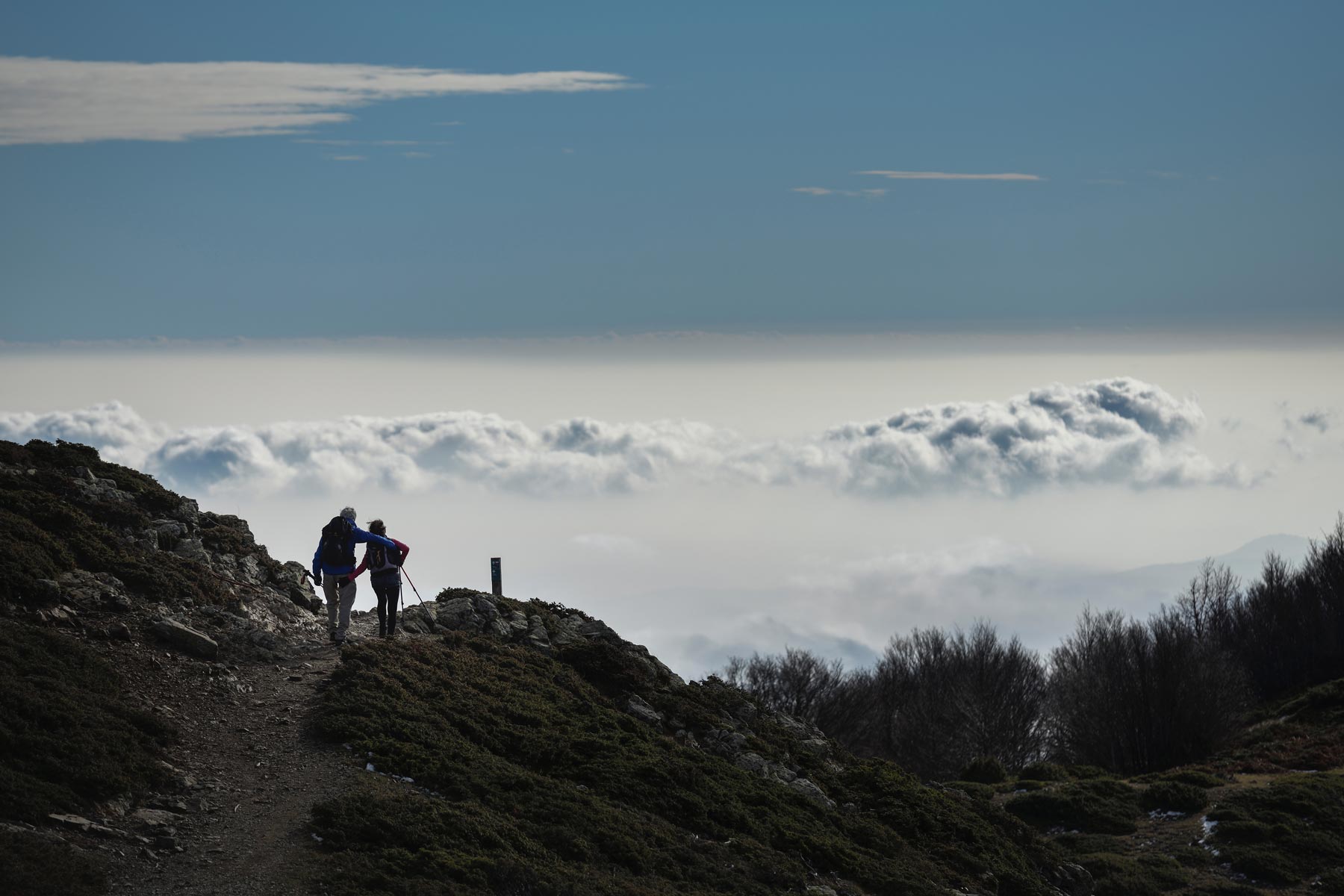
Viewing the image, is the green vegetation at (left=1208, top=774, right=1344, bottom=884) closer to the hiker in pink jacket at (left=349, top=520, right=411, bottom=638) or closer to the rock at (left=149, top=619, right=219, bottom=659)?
the hiker in pink jacket at (left=349, top=520, right=411, bottom=638)

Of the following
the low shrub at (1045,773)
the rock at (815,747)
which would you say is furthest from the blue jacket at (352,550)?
the low shrub at (1045,773)

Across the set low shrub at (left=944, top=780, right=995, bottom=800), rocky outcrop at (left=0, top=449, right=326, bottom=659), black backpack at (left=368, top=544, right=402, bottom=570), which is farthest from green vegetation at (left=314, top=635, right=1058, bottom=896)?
low shrub at (left=944, top=780, right=995, bottom=800)

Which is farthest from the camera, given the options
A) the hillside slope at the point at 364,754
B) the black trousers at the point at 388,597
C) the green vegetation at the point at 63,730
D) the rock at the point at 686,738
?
A: the rock at the point at 686,738

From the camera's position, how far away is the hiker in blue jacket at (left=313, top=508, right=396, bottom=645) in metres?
24.7

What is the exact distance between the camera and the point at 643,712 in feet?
92.7

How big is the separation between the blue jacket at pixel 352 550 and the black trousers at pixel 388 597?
3.19ft

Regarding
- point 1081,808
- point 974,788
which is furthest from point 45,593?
point 1081,808

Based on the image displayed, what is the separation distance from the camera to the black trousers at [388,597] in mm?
25734

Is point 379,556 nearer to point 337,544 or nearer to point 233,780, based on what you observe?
point 337,544

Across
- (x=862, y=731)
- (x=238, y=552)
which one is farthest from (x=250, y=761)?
(x=862, y=731)

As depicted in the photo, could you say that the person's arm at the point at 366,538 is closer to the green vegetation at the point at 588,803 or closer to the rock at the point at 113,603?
the green vegetation at the point at 588,803

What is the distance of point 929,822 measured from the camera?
1093 inches

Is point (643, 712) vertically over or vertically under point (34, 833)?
over

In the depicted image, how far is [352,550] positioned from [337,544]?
0.36 meters
